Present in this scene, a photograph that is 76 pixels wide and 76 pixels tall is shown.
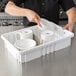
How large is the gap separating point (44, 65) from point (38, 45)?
121 millimetres

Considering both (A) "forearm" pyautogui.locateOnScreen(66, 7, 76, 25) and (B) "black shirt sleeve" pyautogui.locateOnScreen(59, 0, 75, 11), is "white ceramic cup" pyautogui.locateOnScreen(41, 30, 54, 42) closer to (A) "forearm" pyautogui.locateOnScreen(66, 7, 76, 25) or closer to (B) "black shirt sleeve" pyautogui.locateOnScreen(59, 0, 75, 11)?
(A) "forearm" pyautogui.locateOnScreen(66, 7, 76, 25)

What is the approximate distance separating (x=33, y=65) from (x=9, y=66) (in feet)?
0.43

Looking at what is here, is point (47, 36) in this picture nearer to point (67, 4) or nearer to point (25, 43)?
point (25, 43)

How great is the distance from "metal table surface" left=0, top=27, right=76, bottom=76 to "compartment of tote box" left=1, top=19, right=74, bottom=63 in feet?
0.09

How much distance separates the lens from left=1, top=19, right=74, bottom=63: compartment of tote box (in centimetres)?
123

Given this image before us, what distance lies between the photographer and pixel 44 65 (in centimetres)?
124

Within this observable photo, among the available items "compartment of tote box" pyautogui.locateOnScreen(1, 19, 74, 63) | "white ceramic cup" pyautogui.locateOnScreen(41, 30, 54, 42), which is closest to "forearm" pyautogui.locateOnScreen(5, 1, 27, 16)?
"compartment of tote box" pyautogui.locateOnScreen(1, 19, 74, 63)

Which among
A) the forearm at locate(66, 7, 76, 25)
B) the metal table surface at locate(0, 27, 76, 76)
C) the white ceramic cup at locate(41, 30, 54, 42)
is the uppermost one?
the forearm at locate(66, 7, 76, 25)

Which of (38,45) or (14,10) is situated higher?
(14,10)

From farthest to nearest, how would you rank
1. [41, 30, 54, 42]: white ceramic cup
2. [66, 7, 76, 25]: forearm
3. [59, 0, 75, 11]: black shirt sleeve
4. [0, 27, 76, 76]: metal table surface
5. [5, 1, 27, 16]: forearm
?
[59, 0, 75, 11]: black shirt sleeve < [66, 7, 76, 25]: forearm < [5, 1, 27, 16]: forearm < [41, 30, 54, 42]: white ceramic cup < [0, 27, 76, 76]: metal table surface

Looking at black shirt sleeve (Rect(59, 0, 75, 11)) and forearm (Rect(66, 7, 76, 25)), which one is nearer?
forearm (Rect(66, 7, 76, 25))

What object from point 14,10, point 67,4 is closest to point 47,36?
point 14,10

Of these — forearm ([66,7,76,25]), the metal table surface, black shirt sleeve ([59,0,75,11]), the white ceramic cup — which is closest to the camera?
the metal table surface

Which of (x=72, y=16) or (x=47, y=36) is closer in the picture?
(x=47, y=36)
